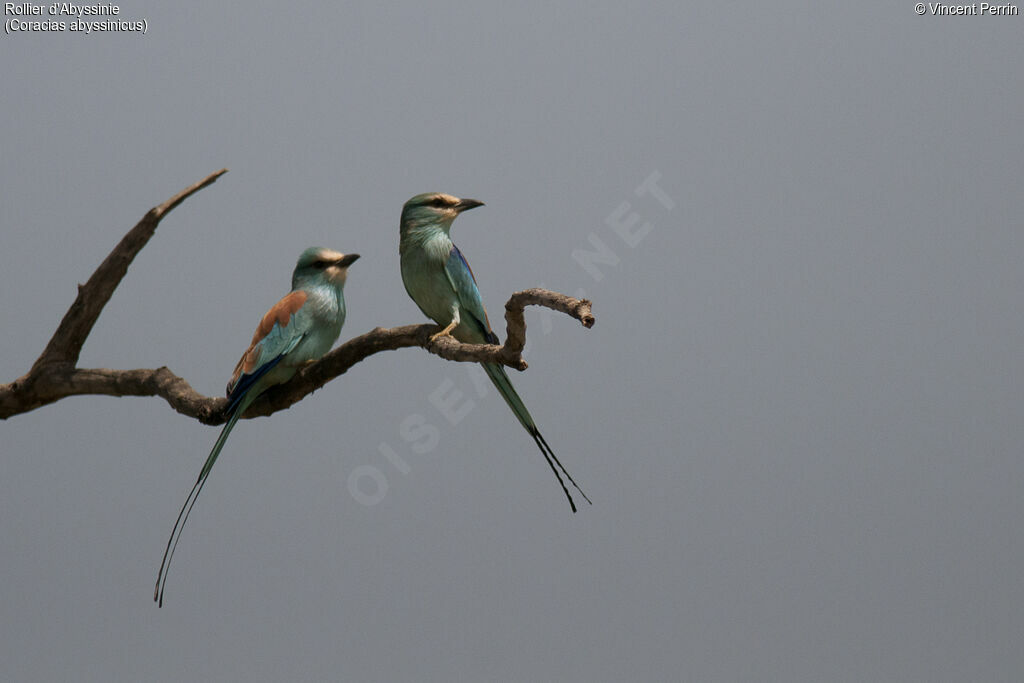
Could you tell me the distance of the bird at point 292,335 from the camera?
408 cm

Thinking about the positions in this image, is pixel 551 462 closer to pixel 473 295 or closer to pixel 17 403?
pixel 473 295

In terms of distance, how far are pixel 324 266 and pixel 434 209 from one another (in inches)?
19.9

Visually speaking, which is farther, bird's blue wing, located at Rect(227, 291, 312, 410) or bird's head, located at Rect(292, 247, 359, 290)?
bird's head, located at Rect(292, 247, 359, 290)

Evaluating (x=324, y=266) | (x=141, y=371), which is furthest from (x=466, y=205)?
(x=141, y=371)

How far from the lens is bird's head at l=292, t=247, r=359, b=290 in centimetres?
428

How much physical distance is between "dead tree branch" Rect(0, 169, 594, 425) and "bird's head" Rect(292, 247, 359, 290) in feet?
1.05

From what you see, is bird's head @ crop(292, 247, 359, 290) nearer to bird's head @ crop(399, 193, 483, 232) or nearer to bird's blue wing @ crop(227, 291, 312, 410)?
bird's blue wing @ crop(227, 291, 312, 410)

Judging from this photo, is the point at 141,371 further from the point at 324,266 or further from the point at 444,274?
the point at 444,274

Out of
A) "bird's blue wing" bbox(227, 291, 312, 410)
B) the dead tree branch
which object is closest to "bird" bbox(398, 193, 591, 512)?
the dead tree branch

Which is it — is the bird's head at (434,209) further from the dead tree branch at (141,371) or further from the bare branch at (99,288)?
the bare branch at (99,288)

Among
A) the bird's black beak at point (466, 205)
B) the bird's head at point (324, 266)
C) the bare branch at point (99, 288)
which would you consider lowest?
the bird's black beak at point (466, 205)

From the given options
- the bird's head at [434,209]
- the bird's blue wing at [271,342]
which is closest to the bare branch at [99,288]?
the bird's blue wing at [271,342]

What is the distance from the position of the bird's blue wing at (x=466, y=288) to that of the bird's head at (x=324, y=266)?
1.30 ft

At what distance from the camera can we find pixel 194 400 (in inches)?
167
